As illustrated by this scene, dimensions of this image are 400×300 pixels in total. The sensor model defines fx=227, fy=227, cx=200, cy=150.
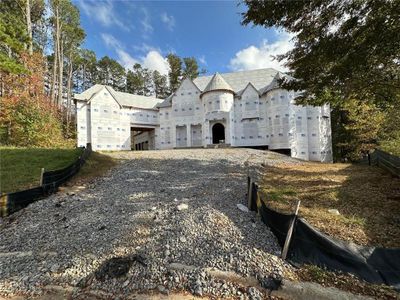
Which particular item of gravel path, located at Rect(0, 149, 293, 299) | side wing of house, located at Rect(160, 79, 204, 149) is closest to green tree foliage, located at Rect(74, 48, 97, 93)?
side wing of house, located at Rect(160, 79, 204, 149)

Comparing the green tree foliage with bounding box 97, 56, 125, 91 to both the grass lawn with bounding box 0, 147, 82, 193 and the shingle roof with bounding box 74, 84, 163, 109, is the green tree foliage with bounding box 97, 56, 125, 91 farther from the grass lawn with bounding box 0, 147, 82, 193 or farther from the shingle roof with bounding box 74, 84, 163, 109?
the grass lawn with bounding box 0, 147, 82, 193

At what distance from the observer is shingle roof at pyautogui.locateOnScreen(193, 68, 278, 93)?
3052 cm

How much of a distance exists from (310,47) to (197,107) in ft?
75.9

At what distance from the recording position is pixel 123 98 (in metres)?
33.0

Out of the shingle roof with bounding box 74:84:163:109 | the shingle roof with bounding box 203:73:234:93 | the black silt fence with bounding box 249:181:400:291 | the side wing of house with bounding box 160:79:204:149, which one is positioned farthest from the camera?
the side wing of house with bounding box 160:79:204:149

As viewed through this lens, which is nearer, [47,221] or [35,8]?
[47,221]

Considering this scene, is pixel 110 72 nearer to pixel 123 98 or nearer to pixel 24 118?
pixel 123 98

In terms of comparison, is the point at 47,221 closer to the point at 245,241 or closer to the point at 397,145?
the point at 245,241

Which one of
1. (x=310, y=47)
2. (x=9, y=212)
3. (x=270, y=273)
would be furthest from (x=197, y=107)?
(x=270, y=273)

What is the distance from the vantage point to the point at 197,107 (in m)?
30.7

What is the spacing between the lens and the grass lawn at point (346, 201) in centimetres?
565

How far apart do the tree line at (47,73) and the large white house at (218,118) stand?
423cm

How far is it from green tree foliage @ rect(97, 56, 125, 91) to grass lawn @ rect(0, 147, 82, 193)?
36902 millimetres

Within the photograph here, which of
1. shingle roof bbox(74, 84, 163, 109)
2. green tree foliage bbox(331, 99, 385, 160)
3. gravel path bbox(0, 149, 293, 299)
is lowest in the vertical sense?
gravel path bbox(0, 149, 293, 299)
